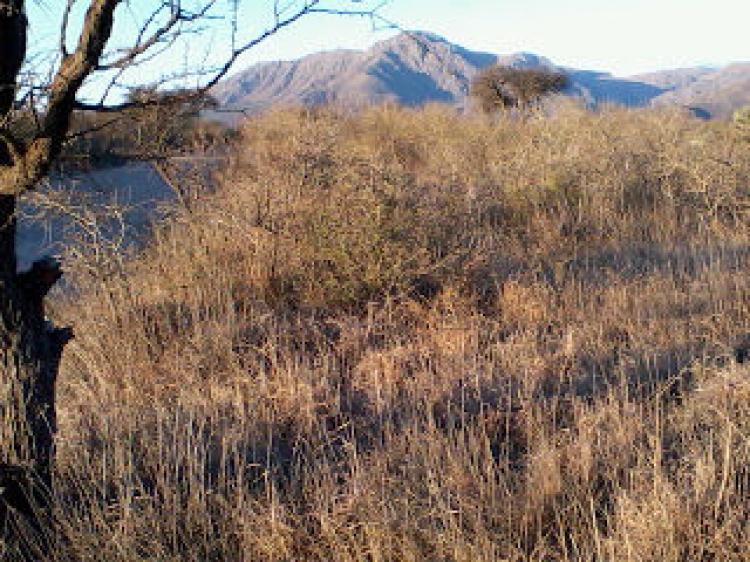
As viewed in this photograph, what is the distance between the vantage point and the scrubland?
2.77 metres

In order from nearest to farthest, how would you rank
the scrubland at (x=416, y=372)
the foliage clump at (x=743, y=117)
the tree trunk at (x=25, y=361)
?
1. the scrubland at (x=416, y=372)
2. the tree trunk at (x=25, y=361)
3. the foliage clump at (x=743, y=117)

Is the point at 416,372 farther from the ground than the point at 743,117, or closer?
closer

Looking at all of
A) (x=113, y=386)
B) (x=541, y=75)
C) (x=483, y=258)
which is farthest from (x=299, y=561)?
(x=541, y=75)

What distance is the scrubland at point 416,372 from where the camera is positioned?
2771 millimetres

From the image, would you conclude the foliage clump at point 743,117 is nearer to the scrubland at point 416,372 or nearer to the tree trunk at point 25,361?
the scrubland at point 416,372

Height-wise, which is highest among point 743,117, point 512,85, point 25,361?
point 512,85

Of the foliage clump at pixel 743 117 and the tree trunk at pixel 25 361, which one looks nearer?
the tree trunk at pixel 25 361

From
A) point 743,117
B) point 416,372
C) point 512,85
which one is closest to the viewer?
point 416,372

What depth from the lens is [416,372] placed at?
4.54m

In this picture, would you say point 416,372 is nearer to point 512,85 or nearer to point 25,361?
point 25,361

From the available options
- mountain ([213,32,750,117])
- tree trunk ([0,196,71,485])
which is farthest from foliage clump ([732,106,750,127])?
tree trunk ([0,196,71,485])

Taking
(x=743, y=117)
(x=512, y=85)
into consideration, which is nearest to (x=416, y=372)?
(x=743, y=117)

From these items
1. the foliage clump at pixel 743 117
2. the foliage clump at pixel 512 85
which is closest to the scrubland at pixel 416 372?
the foliage clump at pixel 743 117

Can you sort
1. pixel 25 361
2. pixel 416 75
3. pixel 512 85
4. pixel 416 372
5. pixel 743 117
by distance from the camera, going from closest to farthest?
pixel 25 361 < pixel 416 372 < pixel 743 117 < pixel 512 85 < pixel 416 75
